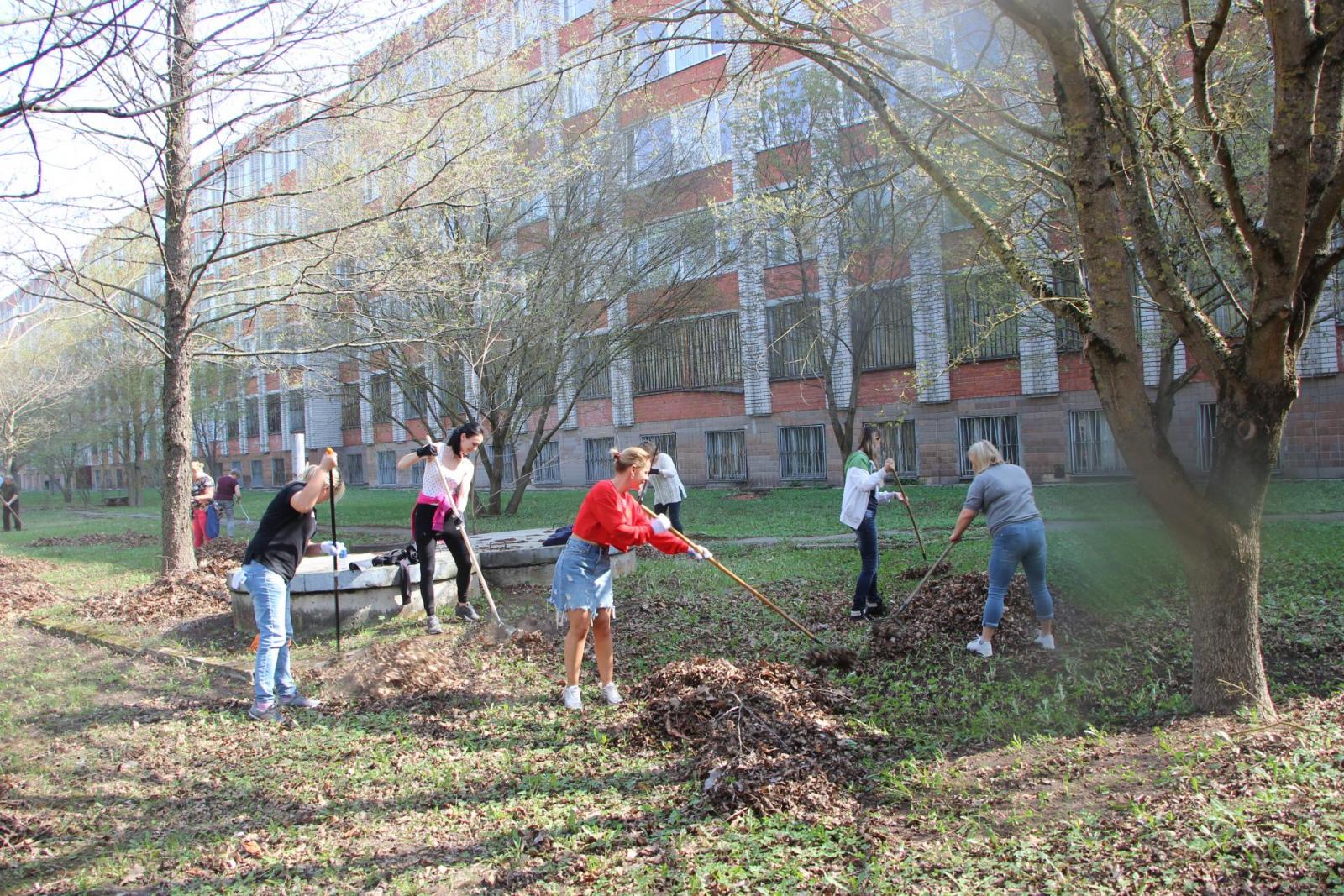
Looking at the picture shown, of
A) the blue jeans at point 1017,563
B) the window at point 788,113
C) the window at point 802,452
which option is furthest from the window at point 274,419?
the blue jeans at point 1017,563

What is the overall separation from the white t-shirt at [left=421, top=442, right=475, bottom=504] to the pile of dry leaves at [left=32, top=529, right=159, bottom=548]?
12.7 metres

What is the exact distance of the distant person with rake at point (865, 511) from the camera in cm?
756

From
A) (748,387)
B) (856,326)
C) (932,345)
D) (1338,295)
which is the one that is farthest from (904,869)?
(748,387)

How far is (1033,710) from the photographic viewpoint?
5.21 meters

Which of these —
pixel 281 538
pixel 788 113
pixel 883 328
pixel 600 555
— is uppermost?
pixel 788 113

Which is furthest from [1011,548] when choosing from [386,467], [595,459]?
[386,467]

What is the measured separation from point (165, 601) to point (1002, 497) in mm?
8332

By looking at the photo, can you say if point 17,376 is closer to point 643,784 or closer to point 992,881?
point 643,784

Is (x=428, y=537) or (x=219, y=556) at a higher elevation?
(x=428, y=537)

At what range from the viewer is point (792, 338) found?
22.9m

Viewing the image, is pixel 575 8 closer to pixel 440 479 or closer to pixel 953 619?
pixel 440 479

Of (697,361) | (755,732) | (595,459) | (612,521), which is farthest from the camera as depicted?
(595,459)

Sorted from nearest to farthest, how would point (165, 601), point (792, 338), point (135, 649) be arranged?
point (135, 649) → point (165, 601) → point (792, 338)

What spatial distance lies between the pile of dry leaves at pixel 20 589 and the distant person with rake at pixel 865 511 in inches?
368
